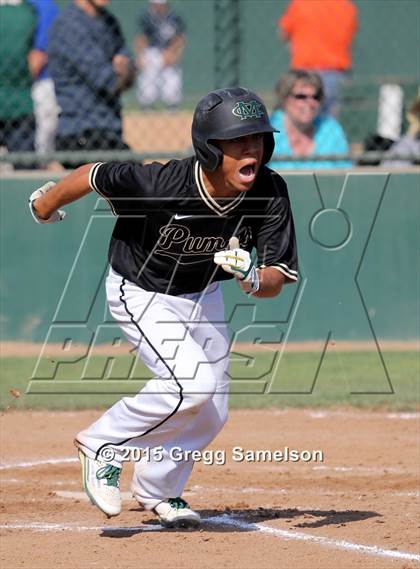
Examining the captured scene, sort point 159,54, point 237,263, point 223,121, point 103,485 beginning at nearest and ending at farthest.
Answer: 1. point 237,263
2. point 223,121
3. point 103,485
4. point 159,54

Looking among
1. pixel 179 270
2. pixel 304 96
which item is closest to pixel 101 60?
pixel 304 96

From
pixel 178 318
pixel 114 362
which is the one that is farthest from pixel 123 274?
pixel 114 362

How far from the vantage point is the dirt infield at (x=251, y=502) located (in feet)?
Result: 17.3

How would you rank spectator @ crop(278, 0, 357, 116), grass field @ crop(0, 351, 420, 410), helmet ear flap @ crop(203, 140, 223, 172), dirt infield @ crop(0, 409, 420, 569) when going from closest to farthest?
dirt infield @ crop(0, 409, 420, 569)
helmet ear flap @ crop(203, 140, 223, 172)
grass field @ crop(0, 351, 420, 410)
spectator @ crop(278, 0, 357, 116)

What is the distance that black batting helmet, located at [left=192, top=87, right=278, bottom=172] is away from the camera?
5324mm

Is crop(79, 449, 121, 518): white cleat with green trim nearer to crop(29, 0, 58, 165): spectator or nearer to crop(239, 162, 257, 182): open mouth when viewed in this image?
crop(239, 162, 257, 182): open mouth

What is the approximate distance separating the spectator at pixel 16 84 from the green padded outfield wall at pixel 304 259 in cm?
76

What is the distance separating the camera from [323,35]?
439 inches

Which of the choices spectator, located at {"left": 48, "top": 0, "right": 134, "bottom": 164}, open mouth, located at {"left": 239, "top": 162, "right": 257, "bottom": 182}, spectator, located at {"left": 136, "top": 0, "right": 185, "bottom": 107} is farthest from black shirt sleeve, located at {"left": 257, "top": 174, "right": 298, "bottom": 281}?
spectator, located at {"left": 136, "top": 0, "right": 185, "bottom": 107}

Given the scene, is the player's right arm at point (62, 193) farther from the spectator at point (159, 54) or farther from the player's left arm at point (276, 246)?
the spectator at point (159, 54)

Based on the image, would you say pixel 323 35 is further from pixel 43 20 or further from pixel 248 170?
pixel 248 170

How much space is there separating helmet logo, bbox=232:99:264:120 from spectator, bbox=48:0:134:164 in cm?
Answer: 451

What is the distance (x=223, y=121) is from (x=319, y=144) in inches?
180

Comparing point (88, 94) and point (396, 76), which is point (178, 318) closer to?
point (88, 94)
